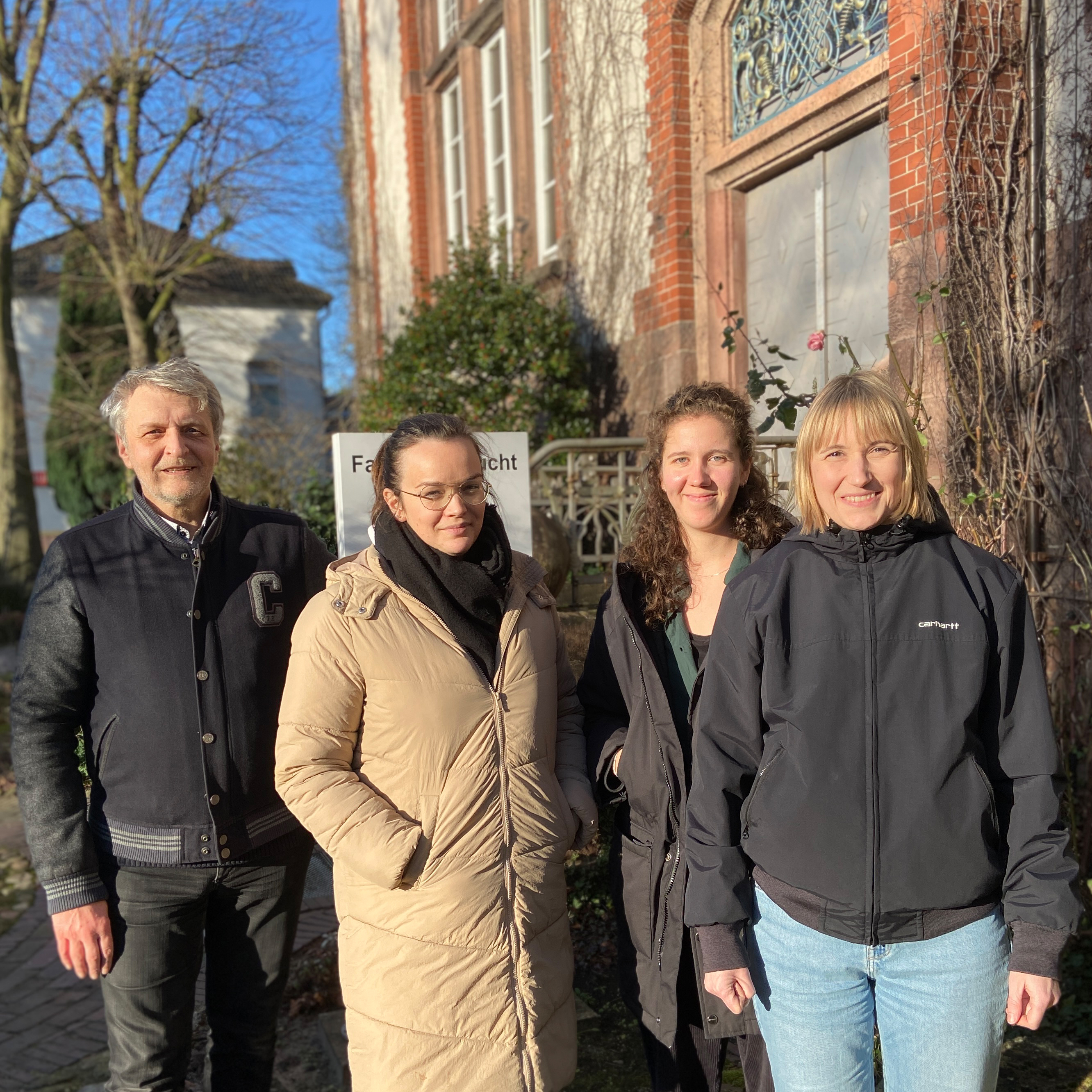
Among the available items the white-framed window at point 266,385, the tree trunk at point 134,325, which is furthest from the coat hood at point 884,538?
the white-framed window at point 266,385

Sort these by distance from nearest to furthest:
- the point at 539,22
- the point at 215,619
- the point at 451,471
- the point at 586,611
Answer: the point at 451,471
the point at 215,619
the point at 586,611
the point at 539,22

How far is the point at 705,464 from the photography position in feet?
8.14

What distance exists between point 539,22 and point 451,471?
8.52 metres

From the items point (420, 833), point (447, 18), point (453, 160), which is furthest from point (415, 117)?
point (420, 833)

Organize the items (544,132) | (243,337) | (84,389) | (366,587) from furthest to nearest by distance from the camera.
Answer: (243,337), (84,389), (544,132), (366,587)

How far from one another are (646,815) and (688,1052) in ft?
2.04

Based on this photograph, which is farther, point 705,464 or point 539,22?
point 539,22

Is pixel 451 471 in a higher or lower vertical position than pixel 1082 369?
lower

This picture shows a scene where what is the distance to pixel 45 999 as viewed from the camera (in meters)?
4.45

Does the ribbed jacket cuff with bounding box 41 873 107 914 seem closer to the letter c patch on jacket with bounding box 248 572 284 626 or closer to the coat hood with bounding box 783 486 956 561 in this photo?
the letter c patch on jacket with bounding box 248 572 284 626

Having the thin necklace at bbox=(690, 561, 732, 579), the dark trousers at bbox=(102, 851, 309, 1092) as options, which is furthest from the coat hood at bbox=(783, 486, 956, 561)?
the dark trousers at bbox=(102, 851, 309, 1092)

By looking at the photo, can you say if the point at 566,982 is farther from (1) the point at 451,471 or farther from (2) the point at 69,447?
(2) the point at 69,447

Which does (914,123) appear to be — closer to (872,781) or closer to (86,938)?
(872,781)

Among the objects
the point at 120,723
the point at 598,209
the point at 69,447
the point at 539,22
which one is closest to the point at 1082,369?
the point at 120,723
